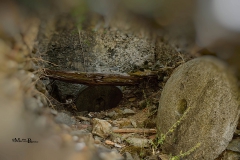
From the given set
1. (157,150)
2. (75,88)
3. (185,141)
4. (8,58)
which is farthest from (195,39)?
(75,88)

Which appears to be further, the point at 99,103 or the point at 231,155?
the point at 99,103

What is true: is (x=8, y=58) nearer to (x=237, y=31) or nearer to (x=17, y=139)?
(x=17, y=139)

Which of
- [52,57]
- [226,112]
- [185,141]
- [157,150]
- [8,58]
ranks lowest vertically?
[157,150]

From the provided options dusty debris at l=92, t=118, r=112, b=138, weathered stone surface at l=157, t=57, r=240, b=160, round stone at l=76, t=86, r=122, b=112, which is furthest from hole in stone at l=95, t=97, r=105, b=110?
weathered stone surface at l=157, t=57, r=240, b=160

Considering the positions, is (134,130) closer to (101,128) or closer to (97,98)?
(101,128)

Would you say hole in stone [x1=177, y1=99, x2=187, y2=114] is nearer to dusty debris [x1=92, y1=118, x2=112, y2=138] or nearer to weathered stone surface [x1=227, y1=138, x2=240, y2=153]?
weathered stone surface [x1=227, y1=138, x2=240, y2=153]

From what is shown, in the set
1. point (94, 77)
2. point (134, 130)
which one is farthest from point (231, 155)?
point (94, 77)

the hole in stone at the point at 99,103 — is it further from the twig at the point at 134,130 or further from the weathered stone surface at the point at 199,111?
the weathered stone surface at the point at 199,111
